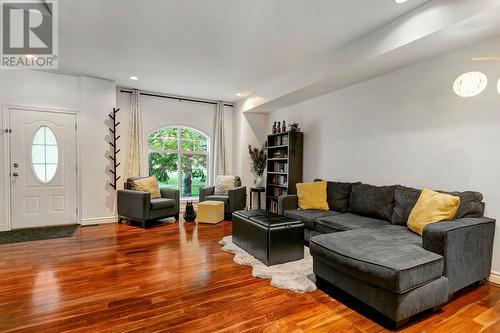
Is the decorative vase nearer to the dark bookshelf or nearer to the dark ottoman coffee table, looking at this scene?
the dark bookshelf

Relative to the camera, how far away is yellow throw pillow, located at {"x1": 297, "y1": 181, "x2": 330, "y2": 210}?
3.91m

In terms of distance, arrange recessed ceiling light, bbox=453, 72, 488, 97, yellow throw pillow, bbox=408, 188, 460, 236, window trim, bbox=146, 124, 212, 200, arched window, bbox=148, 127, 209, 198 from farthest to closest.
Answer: arched window, bbox=148, 127, 209, 198
window trim, bbox=146, 124, 212, 200
yellow throw pillow, bbox=408, 188, 460, 236
recessed ceiling light, bbox=453, 72, 488, 97

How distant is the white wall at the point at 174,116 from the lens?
5403 mm

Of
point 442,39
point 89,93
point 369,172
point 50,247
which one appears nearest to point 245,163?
point 369,172

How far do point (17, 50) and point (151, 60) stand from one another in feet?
5.77

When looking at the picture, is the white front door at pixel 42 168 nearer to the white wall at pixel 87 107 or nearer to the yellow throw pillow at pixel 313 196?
the white wall at pixel 87 107

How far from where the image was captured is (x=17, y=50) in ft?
11.6

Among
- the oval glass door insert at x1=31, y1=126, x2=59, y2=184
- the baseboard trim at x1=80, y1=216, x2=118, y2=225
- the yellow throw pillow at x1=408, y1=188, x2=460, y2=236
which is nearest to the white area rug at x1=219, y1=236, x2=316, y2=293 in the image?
the yellow throw pillow at x1=408, y1=188, x2=460, y2=236

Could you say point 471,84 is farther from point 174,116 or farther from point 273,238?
point 174,116

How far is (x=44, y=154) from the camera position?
181 inches

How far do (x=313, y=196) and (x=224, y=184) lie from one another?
7.59 ft

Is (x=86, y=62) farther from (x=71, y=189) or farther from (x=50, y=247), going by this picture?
(x=50, y=247)
